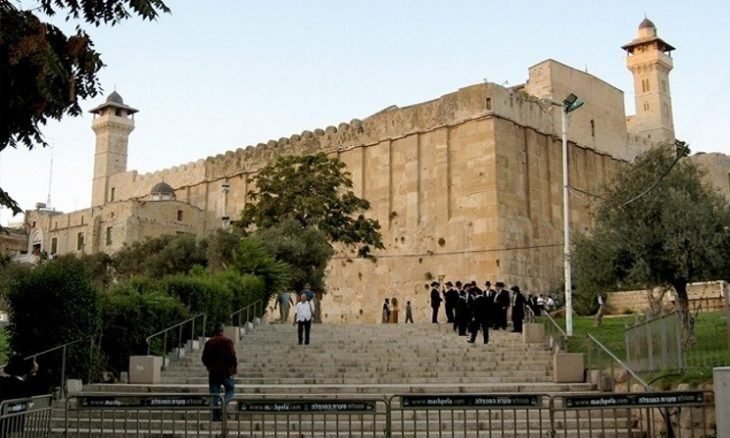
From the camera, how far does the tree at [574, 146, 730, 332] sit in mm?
16703

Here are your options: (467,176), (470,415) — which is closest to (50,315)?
(470,415)

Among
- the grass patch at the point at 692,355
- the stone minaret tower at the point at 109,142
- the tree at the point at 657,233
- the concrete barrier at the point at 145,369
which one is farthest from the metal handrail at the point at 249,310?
the stone minaret tower at the point at 109,142

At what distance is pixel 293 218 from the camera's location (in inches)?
1223

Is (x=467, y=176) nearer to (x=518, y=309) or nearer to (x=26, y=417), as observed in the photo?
(x=518, y=309)

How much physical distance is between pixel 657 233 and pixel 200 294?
9891 millimetres

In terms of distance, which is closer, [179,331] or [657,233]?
[179,331]

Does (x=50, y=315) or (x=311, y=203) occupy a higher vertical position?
(x=311, y=203)

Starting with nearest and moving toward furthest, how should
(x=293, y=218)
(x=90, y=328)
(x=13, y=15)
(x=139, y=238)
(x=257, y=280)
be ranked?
(x=13, y=15)
(x=90, y=328)
(x=257, y=280)
(x=293, y=218)
(x=139, y=238)

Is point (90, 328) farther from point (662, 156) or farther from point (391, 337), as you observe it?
point (662, 156)

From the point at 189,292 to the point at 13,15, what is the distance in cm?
1062

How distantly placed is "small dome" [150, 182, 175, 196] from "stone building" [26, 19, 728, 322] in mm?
7091

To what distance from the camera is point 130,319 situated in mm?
15234

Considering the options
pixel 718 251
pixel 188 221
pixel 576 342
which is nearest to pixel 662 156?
pixel 718 251

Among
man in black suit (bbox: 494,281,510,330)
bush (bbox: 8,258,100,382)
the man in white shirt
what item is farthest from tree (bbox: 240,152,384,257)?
bush (bbox: 8,258,100,382)
